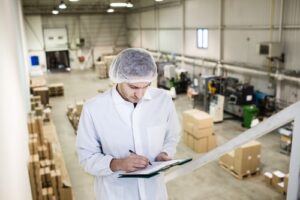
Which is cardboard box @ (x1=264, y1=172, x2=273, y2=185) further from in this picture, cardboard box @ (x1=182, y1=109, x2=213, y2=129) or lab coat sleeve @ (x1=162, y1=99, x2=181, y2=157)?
lab coat sleeve @ (x1=162, y1=99, x2=181, y2=157)

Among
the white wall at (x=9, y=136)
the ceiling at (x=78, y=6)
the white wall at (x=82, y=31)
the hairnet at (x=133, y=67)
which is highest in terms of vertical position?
the ceiling at (x=78, y=6)

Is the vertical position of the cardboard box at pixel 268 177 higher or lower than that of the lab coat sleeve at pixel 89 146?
lower

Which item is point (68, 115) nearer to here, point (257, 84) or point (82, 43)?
point (257, 84)

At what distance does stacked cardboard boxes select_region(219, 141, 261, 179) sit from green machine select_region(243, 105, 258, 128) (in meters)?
2.45

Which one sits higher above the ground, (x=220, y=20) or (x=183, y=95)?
(x=220, y=20)

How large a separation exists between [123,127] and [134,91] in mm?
222

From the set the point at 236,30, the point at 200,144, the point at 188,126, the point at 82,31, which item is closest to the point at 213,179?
the point at 200,144

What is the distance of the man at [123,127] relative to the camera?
167 centimetres

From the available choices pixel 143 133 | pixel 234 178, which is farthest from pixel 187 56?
pixel 143 133

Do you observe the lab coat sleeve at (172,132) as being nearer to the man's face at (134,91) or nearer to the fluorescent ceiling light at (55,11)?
the man's face at (134,91)

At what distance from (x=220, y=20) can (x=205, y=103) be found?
3.22 meters

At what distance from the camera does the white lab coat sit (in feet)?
5.48

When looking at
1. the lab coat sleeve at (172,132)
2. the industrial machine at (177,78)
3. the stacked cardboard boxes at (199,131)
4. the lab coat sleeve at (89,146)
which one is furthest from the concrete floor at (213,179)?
the industrial machine at (177,78)

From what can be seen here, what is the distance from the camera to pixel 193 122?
246 inches
